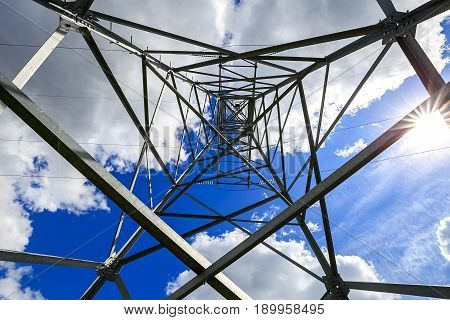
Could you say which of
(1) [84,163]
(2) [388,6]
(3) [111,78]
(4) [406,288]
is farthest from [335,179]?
(3) [111,78]

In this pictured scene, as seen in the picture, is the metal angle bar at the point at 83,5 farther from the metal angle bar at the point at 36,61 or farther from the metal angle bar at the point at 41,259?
the metal angle bar at the point at 41,259

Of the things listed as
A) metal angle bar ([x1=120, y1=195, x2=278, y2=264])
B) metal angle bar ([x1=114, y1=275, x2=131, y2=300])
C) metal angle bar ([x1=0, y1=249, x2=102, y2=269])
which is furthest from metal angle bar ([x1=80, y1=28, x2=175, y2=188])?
metal angle bar ([x1=114, y1=275, x2=131, y2=300])

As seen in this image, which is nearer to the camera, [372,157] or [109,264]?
[372,157]

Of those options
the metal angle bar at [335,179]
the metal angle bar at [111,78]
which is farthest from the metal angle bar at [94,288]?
the metal angle bar at [335,179]

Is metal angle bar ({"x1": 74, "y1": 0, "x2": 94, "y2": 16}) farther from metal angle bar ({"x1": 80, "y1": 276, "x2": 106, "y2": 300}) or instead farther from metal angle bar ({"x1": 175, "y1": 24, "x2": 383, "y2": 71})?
metal angle bar ({"x1": 80, "y1": 276, "x2": 106, "y2": 300})
